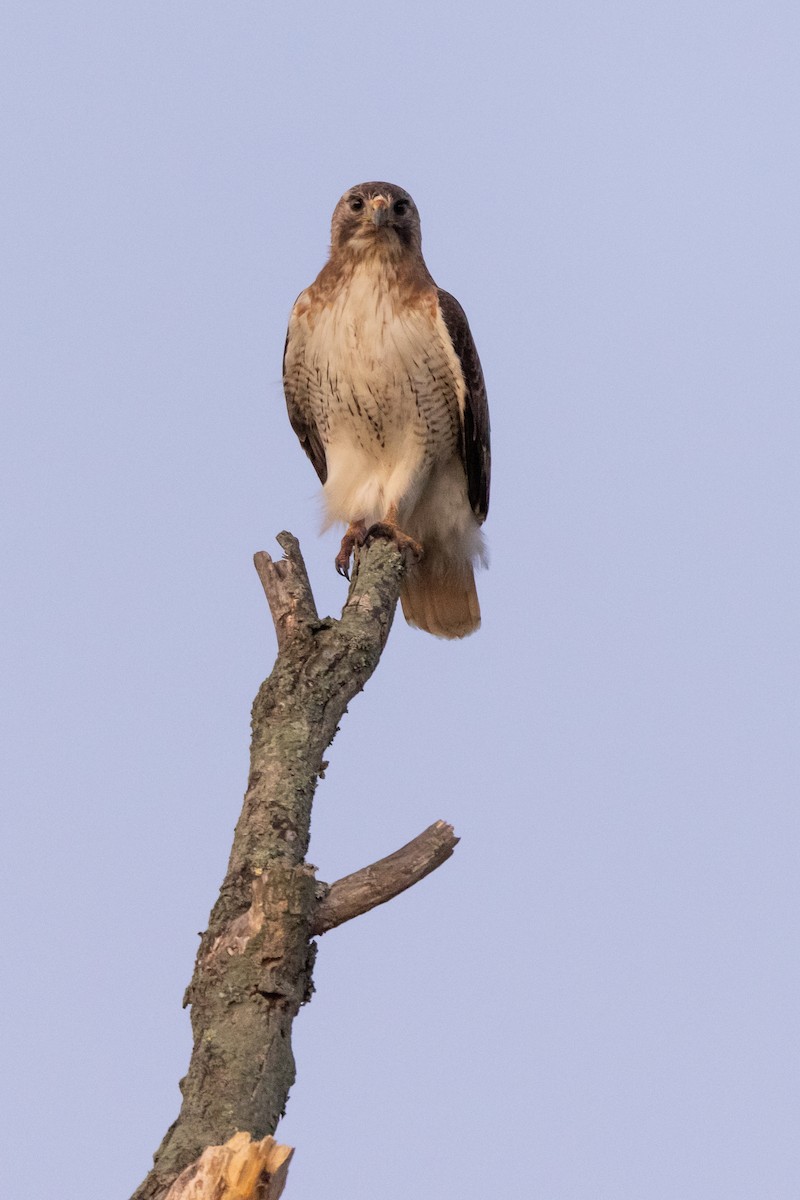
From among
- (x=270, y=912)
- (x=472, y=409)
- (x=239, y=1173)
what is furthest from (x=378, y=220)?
(x=239, y=1173)

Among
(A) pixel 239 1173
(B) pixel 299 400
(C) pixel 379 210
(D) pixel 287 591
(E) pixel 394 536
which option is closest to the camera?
(A) pixel 239 1173

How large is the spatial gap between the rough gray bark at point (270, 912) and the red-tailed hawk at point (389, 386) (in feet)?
7.38

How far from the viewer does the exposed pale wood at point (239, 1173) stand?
3.47m

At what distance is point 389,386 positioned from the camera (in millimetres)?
7352

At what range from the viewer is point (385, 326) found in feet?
24.2

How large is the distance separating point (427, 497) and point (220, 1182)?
491 cm

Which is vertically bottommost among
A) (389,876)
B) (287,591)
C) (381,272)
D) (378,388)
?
(389,876)

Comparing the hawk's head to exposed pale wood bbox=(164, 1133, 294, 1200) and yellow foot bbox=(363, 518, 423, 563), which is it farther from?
exposed pale wood bbox=(164, 1133, 294, 1200)

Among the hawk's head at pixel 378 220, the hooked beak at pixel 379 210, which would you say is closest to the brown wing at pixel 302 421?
the hawk's head at pixel 378 220


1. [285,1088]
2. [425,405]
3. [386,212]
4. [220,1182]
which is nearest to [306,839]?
[285,1088]

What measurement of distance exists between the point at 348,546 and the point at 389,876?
10.6 ft

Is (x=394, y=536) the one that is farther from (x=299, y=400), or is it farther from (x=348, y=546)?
(x=299, y=400)

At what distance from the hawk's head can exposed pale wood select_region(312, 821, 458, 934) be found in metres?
4.11

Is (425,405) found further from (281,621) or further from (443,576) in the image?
(281,621)
